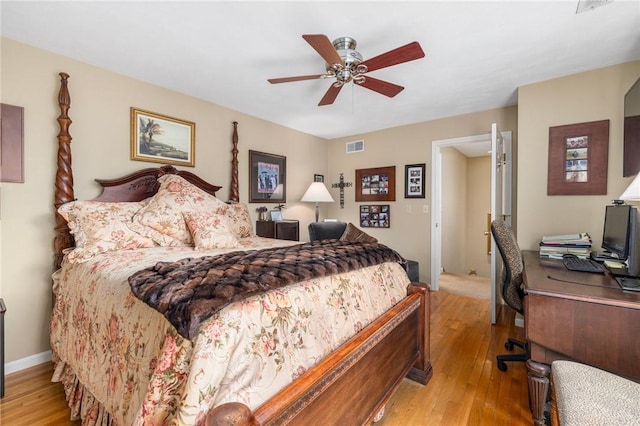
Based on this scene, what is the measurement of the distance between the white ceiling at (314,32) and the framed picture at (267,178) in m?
1.00

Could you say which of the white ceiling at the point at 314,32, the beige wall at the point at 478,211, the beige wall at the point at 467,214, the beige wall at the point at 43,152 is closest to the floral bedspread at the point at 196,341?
the beige wall at the point at 43,152

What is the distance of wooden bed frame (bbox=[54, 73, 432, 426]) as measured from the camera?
2.82 ft

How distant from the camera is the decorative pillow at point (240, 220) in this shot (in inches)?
111

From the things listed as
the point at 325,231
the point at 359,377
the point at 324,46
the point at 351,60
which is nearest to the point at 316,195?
the point at 325,231

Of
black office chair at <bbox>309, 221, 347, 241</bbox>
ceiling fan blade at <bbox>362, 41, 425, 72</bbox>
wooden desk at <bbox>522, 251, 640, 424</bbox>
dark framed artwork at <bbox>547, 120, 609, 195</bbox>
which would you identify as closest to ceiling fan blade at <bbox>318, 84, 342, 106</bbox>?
ceiling fan blade at <bbox>362, 41, 425, 72</bbox>

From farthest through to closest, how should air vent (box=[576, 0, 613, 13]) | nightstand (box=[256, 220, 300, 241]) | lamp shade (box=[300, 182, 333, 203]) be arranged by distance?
lamp shade (box=[300, 182, 333, 203])
nightstand (box=[256, 220, 300, 241])
air vent (box=[576, 0, 613, 13])

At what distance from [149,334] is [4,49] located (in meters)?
2.54

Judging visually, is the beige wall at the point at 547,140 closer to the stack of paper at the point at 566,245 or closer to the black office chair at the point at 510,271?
the stack of paper at the point at 566,245

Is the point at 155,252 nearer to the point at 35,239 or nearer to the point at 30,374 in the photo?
the point at 35,239

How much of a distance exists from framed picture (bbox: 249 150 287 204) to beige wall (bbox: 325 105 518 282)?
4.18ft

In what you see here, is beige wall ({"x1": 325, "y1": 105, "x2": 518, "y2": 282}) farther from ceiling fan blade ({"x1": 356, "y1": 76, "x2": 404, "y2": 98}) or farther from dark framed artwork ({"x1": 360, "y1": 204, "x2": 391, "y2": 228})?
ceiling fan blade ({"x1": 356, "y1": 76, "x2": 404, "y2": 98})

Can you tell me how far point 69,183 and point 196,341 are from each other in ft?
7.26

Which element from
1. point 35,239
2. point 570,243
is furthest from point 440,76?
point 35,239

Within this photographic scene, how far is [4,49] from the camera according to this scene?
2.02 metres
